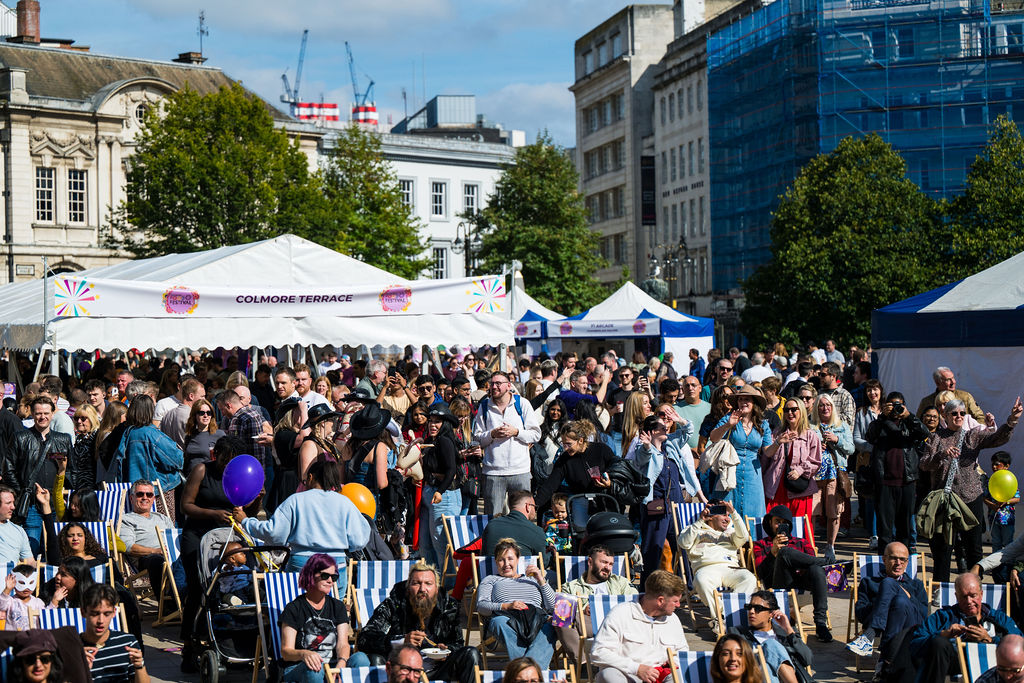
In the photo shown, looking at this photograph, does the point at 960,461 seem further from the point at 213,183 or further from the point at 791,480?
the point at 213,183

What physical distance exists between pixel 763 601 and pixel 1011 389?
712 cm

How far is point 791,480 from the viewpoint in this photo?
1234cm

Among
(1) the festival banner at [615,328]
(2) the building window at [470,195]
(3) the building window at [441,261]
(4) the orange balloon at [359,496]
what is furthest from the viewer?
(2) the building window at [470,195]

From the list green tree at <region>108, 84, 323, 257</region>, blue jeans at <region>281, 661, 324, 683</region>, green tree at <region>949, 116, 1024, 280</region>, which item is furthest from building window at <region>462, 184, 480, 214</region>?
blue jeans at <region>281, 661, 324, 683</region>

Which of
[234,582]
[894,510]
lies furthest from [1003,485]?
[234,582]

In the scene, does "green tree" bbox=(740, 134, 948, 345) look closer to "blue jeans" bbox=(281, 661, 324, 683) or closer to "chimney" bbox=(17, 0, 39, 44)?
"blue jeans" bbox=(281, 661, 324, 683)

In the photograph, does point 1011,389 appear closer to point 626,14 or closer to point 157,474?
point 157,474

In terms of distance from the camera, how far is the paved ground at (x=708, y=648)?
930cm

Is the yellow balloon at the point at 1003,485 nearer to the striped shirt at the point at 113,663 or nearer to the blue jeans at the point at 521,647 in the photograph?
the blue jeans at the point at 521,647

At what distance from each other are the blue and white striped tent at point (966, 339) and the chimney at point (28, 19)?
57.2m

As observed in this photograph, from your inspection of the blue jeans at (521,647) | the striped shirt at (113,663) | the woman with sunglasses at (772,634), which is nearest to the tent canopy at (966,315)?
the woman with sunglasses at (772,634)

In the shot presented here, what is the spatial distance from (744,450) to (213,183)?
39.0m

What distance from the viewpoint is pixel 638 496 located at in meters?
11.3

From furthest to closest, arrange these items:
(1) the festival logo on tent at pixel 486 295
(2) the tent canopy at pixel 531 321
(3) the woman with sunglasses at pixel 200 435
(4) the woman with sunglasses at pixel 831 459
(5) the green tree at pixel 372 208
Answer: (5) the green tree at pixel 372 208, (2) the tent canopy at pixel 531 321, (1) the festival logo on tent at pixel 486 295, (4) the woman with sunglasses at pixel 831 459, (3) the woman with sunglasses at pixel 200 435
